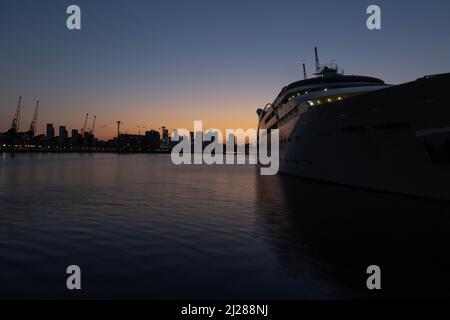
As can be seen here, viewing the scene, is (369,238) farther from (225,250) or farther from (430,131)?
(430,131)

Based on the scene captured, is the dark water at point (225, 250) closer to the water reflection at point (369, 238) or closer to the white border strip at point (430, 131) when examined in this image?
the water reflection at point (369, 238)

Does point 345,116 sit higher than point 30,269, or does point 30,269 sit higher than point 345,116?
point 345,116

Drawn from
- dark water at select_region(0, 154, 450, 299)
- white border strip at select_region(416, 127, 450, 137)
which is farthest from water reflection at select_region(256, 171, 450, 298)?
white border strip at select_region(416, 127, 450, 137)

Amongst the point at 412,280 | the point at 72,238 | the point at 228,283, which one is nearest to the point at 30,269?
the point at 72,238

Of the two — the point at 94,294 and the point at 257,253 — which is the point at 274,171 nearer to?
the point at 257,253

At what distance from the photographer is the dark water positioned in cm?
672

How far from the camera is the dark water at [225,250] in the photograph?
6.72m

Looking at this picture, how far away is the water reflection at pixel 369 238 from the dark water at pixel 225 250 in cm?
3

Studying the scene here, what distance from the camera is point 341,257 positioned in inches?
348

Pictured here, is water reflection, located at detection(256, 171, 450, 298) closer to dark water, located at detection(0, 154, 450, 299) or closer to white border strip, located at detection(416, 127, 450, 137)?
dark water, located at detection(0, 154, 450, 299)

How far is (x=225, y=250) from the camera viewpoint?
944 centimetres

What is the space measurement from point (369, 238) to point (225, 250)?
4.86m

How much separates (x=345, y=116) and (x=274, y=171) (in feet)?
85.9
